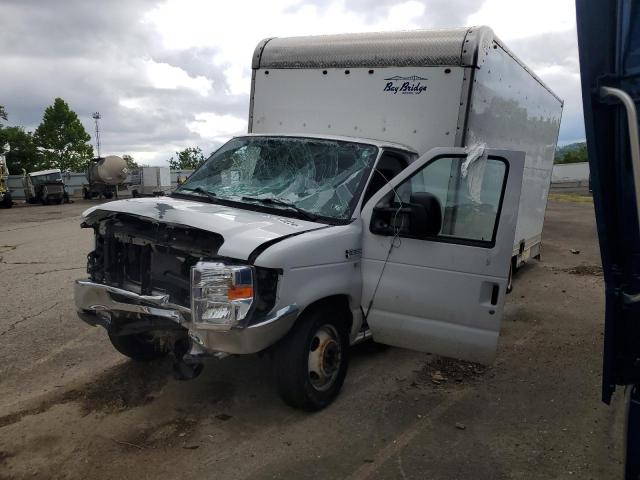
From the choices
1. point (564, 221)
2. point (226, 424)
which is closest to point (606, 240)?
point (226, 424)

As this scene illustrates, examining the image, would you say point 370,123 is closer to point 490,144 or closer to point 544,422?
point 490,144

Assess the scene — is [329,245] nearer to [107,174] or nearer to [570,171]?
[107,174]

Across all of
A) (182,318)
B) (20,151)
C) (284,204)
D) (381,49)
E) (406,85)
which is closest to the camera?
(182,318)

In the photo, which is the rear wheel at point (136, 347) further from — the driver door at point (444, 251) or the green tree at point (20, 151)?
the green tree at point (20, 151)

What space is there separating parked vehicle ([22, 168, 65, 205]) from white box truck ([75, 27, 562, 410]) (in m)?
25.7

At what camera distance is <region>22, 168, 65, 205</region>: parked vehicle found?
27.5m

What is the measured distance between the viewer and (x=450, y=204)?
407 centimetres

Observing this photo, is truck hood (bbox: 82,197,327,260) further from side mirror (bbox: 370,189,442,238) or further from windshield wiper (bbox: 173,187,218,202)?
side mirror (bbox: 370,189,442,238)

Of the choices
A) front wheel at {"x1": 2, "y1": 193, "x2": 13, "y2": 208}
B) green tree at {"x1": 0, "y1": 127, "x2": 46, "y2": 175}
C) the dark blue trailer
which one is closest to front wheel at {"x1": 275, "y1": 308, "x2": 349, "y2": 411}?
the dark blue trailer

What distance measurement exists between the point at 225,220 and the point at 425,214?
1.41m

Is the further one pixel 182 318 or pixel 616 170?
pixel 182 318

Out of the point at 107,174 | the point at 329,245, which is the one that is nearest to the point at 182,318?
the point at 329,245

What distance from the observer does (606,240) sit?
236 cm

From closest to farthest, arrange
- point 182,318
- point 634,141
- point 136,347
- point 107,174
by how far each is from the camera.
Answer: point 634,141 → point 182,318 → point 136,347 → point 107,174
